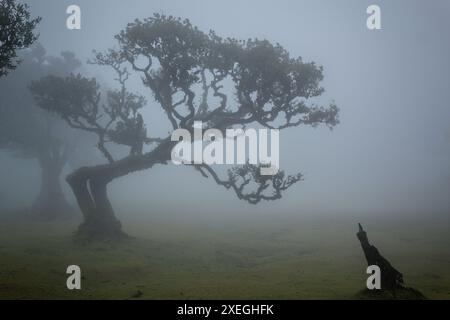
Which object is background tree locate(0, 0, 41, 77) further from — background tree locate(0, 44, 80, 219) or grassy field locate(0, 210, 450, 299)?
background tree locate(0, 44, 80, 219)

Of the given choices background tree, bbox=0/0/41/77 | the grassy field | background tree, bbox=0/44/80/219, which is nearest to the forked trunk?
the grassy field

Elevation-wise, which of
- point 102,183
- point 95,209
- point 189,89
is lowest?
point 95,209

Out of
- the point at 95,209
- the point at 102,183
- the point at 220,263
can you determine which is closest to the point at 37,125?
the point at 102,183

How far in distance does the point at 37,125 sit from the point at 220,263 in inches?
1579

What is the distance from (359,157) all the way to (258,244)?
137880 millimetres

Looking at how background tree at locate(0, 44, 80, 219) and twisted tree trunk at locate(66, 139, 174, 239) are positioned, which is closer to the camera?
twisted tree trunk at locate(66, 139, 174, 239)

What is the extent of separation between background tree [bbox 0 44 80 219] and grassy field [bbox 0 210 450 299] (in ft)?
37.5

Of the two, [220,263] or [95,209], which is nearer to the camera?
[220,263]

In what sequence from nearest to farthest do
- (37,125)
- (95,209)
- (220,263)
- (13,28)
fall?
1. (13,28)
2. (220,263)
3. (95,209)
4. (37,125)

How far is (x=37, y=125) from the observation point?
52656 millimetres

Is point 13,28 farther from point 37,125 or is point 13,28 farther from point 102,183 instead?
point 37,125

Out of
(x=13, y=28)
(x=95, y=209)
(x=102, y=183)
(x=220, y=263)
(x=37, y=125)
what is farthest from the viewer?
(x=37, y=125)

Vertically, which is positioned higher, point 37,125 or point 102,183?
point 37,125

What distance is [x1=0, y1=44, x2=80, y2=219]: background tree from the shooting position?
49188mm
